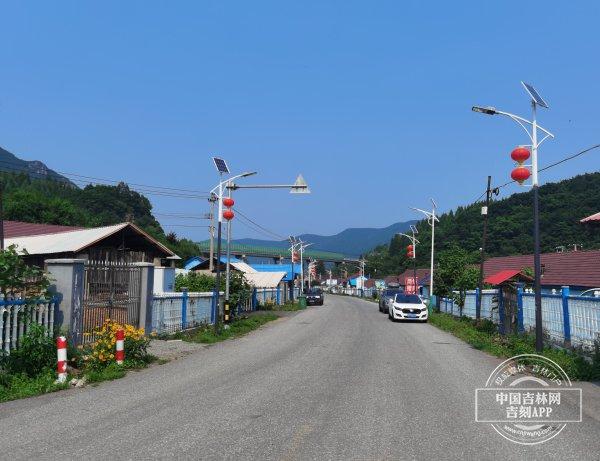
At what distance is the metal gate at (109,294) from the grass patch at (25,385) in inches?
129

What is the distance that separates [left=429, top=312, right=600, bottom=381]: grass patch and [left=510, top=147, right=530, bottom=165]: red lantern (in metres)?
4.83

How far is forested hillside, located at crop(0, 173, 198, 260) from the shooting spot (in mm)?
67812

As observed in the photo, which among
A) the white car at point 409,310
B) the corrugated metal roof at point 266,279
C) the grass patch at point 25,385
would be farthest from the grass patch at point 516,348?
the corrugated metal roof at point 266,279

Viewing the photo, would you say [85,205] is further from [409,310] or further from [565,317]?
[565,317]

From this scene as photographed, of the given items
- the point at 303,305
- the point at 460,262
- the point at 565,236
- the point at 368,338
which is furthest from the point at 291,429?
the point at 565,236

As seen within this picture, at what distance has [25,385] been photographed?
9.77 meters

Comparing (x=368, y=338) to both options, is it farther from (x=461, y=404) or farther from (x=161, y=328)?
(x=461, y=404)

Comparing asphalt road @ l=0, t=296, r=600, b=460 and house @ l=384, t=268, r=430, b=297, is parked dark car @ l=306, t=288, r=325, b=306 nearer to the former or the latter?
house @ l=384, t=268, r=430, b=297

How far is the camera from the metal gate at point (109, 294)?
560 inches

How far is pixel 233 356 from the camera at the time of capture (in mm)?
14758

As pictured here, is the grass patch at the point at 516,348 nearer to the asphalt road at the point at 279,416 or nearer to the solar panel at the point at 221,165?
the asphalt road at the point at 279,416

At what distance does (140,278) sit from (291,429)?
38.9ft

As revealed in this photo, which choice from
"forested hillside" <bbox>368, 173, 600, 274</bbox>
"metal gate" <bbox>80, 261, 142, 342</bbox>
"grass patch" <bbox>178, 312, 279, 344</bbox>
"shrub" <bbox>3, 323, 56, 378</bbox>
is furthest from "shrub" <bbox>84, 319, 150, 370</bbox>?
"forested hillside" <bbox>368, 173, 600, 274</bbox>

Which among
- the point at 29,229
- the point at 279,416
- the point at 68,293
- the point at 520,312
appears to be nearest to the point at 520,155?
the point at 520,312
